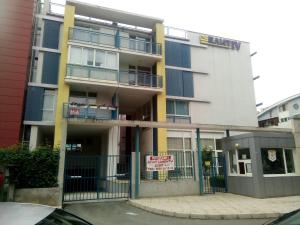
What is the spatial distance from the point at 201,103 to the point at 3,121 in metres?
16.0

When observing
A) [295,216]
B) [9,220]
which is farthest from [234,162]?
[9,220]

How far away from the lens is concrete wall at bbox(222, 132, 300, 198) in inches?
532

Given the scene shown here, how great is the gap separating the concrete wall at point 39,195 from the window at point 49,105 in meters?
9.58

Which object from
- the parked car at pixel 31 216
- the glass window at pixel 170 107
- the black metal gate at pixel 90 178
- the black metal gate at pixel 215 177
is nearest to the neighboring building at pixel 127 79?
the glass window at pixel 170 107

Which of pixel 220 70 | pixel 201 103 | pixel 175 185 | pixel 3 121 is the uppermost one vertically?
pixel 220 70

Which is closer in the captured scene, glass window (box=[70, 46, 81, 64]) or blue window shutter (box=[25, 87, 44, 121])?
blue window shutter (box=[25, 87, 44, 121])

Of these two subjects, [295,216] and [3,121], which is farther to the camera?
[3,121]

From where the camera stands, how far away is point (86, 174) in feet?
47.8

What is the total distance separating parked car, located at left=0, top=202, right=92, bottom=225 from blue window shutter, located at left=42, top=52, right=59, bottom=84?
1976cm

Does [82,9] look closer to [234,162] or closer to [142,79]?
[142,79]

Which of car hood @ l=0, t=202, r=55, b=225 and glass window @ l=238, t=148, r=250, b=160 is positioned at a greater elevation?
glass window @ l=238, t=148, r=250, b=160

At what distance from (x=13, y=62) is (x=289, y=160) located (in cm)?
1933

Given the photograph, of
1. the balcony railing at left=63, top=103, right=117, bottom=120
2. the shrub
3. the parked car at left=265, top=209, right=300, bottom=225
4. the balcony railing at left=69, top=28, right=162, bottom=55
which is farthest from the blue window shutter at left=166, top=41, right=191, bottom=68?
the parked car at left=265, top=209, right=300, bottom=225

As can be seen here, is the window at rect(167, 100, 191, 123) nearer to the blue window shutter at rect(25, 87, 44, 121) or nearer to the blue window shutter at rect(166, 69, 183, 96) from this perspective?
the blue window shutter at rect(166, 69, 183, 96)
